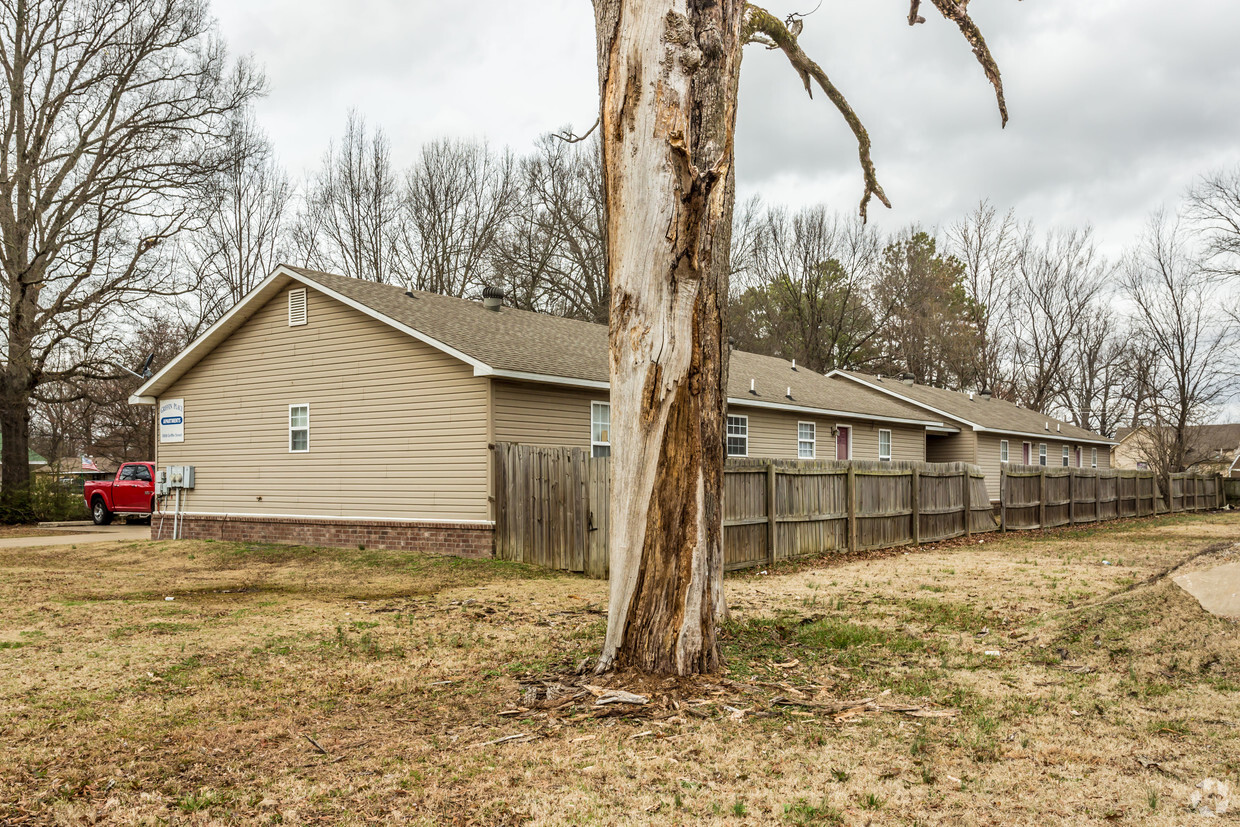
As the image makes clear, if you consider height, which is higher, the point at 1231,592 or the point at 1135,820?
the point at 1231,592

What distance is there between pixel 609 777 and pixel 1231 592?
5.22m

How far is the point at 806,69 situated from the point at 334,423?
10577 millimetres

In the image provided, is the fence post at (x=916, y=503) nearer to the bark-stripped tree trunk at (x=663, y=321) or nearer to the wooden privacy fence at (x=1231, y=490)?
the bark-stripped tree trunk at (x=663, y=321)

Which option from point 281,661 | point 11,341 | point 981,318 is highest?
point 981,318

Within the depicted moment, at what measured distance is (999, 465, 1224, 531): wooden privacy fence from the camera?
2233 centimetres

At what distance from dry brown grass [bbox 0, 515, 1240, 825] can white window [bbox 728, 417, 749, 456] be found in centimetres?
962

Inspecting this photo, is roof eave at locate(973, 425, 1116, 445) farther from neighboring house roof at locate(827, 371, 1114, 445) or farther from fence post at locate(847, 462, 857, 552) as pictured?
fence post at locate(847, 462, 857, 552)

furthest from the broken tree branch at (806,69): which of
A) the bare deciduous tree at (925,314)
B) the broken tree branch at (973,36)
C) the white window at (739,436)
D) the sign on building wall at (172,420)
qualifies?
the bare deciduous tree at (925,314)

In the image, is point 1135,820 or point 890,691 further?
point 890,691

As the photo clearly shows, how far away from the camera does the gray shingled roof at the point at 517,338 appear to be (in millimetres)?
15016

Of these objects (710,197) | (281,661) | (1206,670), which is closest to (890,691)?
(1206,670)

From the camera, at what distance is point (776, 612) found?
924cm

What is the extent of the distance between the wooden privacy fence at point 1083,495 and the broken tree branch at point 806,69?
1367cm

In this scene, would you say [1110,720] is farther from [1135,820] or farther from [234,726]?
[234,726]
